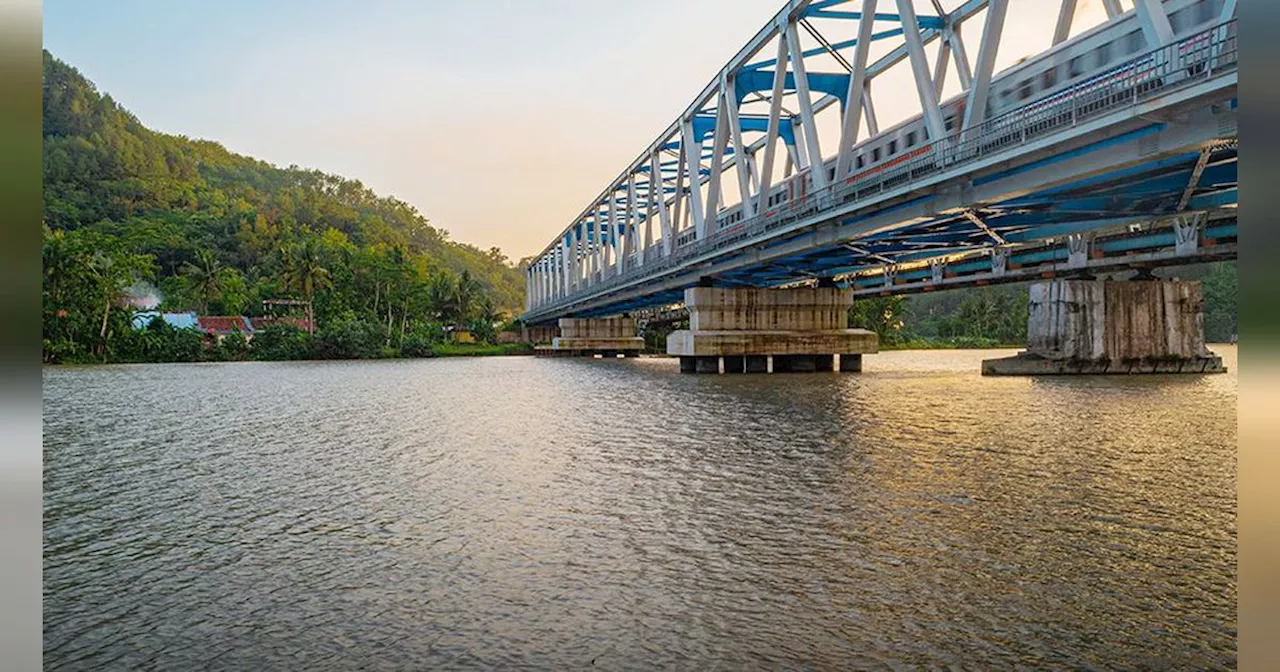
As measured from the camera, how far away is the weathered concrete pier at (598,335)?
105 m

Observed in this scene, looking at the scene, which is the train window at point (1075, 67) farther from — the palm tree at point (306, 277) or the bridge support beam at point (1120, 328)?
the palm tree at point (306, 277)

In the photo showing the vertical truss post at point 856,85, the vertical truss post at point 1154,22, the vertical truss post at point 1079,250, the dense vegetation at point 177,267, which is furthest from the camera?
the dense vegetation at point 177,267

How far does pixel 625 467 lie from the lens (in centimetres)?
1512

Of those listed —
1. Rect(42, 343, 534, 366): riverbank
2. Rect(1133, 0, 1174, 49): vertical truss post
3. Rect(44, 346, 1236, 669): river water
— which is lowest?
Rect(44, 346, 1236, 669): river water

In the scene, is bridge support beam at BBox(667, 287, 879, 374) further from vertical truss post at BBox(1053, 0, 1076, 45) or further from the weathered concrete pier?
the weathered concrete pier

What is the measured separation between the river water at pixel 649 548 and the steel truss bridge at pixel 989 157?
6917 mm

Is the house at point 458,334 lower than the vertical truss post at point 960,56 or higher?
lower

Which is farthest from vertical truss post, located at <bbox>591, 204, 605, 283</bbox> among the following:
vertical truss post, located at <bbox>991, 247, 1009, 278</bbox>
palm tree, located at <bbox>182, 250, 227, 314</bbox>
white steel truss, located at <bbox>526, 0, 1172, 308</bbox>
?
palm tree, located at <bbox>182, 250, 227, 314</bbox>

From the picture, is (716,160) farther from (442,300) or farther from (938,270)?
(442,300)

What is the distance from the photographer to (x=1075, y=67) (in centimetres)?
2578

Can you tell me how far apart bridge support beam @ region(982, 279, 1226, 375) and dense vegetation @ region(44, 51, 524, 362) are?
78932 mm

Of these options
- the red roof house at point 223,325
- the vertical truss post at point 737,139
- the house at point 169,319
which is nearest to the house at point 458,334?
the red roof house at point 223,325

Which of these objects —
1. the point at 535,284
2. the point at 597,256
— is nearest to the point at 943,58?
the point at 597,256

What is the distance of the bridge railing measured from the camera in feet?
50.1
